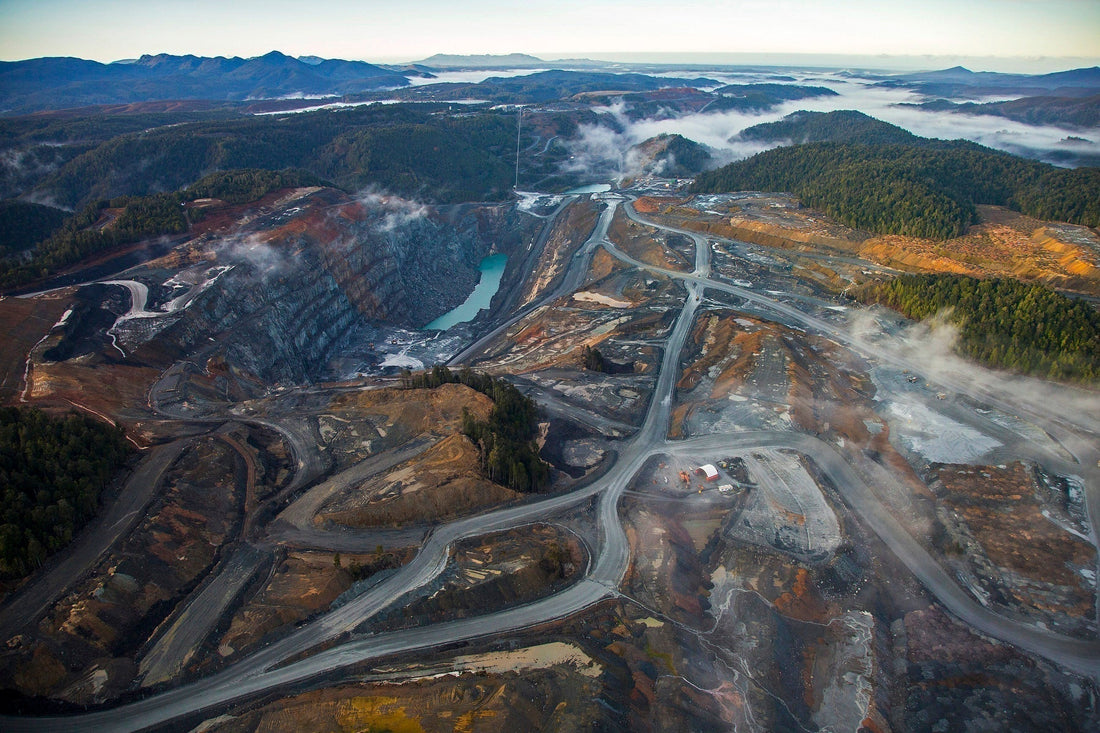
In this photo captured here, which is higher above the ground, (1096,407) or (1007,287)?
(1007,287)

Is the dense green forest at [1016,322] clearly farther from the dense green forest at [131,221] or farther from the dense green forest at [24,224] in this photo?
the dense green forest at [24,224]

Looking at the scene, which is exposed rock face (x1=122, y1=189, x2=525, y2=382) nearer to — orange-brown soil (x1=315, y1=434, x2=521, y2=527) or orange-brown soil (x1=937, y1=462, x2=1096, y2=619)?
orange-brown soil (x1=315, y1=434, x2=521, y2=527)

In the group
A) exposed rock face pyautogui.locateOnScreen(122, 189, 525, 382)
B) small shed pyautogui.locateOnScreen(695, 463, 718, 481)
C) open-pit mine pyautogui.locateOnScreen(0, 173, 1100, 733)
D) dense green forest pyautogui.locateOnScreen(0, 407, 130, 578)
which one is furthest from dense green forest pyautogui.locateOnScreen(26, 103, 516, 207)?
small shed pyautogui.locateOnScreen(695, 463, 718, 481)

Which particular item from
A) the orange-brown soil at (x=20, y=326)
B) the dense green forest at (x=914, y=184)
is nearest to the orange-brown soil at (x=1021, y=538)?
the dense green forest at (x=914, y=184)

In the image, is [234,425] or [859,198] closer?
[234,425]

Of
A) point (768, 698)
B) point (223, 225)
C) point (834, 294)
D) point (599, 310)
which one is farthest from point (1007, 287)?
point (223, 225)

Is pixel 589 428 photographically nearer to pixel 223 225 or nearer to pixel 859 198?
pixel 223 225

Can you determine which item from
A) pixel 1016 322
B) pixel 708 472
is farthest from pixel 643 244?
pixel 708 472
